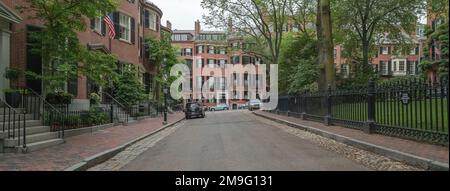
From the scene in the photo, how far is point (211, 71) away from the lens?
90.9 metres

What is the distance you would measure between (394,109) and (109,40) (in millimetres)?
20904

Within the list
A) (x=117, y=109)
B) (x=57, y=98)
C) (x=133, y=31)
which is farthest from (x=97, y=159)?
(x=133, y=31)

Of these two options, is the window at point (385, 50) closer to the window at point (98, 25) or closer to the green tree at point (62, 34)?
the window at point (98, 25)

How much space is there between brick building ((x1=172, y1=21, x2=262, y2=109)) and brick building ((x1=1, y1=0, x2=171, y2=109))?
37.4 metres

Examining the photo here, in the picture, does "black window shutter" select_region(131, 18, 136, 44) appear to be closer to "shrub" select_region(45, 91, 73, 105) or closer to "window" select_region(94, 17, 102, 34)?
"window" select_region(94, 17, 102, 34)

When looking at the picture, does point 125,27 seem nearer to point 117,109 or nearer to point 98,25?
point 98,25

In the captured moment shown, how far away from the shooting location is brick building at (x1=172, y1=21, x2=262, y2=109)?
294ft

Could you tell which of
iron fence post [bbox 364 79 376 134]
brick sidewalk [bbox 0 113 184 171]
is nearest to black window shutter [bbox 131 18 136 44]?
brick sidewalk [bbox 0 113 184 171]

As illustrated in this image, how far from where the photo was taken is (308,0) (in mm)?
40281

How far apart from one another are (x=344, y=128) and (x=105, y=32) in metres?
17.3

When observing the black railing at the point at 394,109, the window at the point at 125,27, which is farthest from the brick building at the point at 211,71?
the black railing at the point at 394,109

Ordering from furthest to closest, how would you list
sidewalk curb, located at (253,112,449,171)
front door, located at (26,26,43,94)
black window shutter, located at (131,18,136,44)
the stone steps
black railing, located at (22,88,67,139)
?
1. black window shutter, located at (131,18,136,44)
2. front door, located at (26,26,43,94)
3. black railing, located at (22,88,67,139)
4. the stone steps
5. sidewalk curb, located at (253,112,449,171)

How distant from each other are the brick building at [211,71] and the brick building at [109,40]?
123ft

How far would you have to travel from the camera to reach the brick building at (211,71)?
89.5 meters
